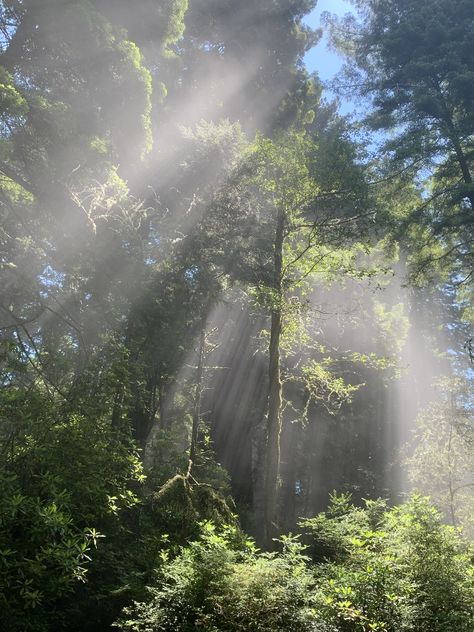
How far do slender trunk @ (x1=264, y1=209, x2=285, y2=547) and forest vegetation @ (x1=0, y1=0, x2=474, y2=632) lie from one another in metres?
0.04

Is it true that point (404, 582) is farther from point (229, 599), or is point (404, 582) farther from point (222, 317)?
point (222, 317)

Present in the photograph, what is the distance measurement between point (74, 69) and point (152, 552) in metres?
8.50

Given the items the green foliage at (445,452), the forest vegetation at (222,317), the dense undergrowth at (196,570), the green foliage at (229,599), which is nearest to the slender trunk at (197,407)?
the forest vegetation at (222,317)

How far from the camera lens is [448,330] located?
25938mm

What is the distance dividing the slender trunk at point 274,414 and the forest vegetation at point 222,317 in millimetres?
41

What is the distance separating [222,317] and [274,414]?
921 cm

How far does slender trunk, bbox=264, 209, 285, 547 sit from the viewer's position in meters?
7.91

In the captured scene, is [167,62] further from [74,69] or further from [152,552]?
[152,552]

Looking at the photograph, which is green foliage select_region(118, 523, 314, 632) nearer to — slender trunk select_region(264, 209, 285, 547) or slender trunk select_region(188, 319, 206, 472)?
slender trunk select_region(264, 209, 285, 547)

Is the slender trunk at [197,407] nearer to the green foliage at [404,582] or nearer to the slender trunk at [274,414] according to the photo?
the slender trunk at [274,414]

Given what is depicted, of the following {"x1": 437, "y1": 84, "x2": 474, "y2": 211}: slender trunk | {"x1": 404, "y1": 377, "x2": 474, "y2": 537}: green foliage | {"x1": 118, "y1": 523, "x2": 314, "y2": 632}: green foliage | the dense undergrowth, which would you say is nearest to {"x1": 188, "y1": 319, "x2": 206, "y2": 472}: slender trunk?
the dense undergrowth

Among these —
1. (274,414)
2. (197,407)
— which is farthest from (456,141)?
(197,407)

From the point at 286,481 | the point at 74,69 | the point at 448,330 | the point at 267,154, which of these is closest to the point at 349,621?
the point at 267,154

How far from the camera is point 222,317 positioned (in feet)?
58.2
